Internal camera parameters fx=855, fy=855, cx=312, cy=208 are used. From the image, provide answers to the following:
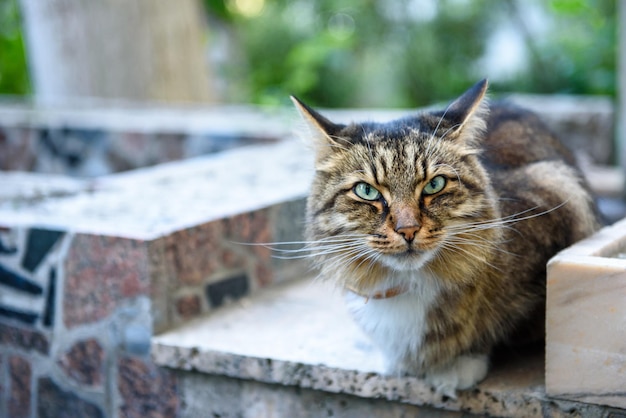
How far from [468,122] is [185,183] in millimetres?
2036

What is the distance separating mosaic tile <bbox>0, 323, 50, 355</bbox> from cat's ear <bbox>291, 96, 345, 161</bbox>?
1594mm

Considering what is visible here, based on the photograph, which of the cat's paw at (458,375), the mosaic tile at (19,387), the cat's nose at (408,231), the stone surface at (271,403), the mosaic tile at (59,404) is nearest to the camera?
the cat's nose at (408,231)

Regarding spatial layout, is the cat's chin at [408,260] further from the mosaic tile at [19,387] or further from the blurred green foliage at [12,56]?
the blurred green foliage at [12,56]

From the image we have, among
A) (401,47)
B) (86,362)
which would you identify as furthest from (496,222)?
(401,47)

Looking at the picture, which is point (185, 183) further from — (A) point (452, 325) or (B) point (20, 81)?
(B) point (20, 81)

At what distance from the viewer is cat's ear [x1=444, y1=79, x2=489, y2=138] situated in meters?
2.71

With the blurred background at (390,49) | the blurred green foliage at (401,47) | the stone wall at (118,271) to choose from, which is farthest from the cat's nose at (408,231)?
the blurred green foliage at (401,47)

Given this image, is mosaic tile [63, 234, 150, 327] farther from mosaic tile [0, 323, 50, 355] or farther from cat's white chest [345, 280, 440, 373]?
cat's white chest [345, 280, 440, 373]

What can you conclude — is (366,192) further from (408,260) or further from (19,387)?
(19,387)

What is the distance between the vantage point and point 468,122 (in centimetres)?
275

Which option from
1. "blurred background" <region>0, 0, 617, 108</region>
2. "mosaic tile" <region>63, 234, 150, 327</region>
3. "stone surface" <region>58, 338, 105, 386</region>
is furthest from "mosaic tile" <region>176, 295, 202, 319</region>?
"blurred background" <region>0, 0, 617, 108</region>

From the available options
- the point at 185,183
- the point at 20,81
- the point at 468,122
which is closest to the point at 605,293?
the point at 468,122

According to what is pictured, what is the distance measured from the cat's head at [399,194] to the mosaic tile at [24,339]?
148 cm

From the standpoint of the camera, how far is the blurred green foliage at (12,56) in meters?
10.6
